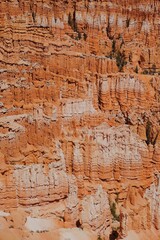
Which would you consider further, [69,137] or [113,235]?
[69,137]

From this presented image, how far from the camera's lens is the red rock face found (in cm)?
1532

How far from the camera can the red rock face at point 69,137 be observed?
50.3 ft

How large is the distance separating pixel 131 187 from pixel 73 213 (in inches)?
142

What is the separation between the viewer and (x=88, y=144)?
59.3 ft

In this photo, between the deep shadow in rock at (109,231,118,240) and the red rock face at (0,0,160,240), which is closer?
the red rock face at (0,0,160,240)

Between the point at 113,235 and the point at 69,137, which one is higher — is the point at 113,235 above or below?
below

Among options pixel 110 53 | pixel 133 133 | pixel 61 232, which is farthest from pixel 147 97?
pixel 61 232

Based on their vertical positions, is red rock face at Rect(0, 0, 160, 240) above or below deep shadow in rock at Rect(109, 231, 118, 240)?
above

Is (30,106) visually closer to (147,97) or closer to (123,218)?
(147,97)

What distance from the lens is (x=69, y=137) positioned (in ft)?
61.2

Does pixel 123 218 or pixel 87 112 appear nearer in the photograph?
pixel 123 218

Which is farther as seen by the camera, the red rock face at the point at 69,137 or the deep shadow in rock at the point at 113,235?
the deep shadow in rock at the point at 113,235

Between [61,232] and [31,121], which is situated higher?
Result: [31,121]

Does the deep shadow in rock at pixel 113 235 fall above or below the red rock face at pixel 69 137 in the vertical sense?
below
